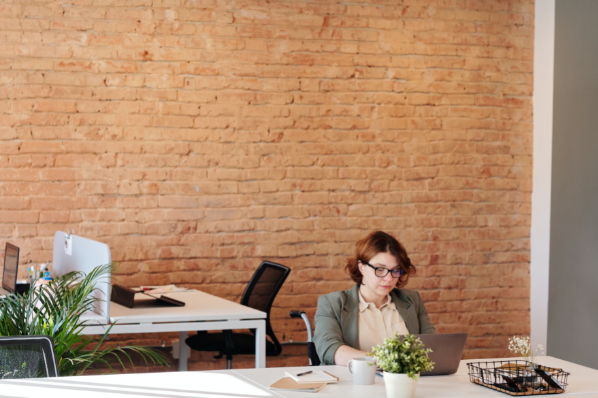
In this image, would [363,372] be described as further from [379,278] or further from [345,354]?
[379,278]

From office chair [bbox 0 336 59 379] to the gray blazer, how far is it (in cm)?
101

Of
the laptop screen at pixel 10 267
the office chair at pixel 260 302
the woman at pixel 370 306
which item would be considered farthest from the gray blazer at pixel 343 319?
the laptop screen at pixel 10 267

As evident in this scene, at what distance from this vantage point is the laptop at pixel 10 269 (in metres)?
3.66

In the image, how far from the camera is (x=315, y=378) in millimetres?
2109

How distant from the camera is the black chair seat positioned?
12.5 ft

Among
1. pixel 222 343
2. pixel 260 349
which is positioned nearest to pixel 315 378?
pixel 260 349

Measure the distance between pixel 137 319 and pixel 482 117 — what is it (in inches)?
115

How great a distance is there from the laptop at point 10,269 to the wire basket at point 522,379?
2603mm

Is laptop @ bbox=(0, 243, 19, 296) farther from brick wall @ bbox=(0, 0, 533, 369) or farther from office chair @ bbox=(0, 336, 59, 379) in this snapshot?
→ office chair @ bbox=(0, 336, 59, 379)

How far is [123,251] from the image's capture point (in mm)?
4301

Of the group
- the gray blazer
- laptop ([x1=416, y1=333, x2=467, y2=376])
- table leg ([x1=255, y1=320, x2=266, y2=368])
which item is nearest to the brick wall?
table leg ([x1=255, y1=320, x2=266, y2=368])

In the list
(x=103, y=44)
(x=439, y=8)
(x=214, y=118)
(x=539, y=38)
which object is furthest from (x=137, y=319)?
(x=539, y=38)

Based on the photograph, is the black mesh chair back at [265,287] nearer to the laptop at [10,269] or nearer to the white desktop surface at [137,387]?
the laptop at [10,269]

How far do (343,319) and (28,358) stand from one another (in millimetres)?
1228
